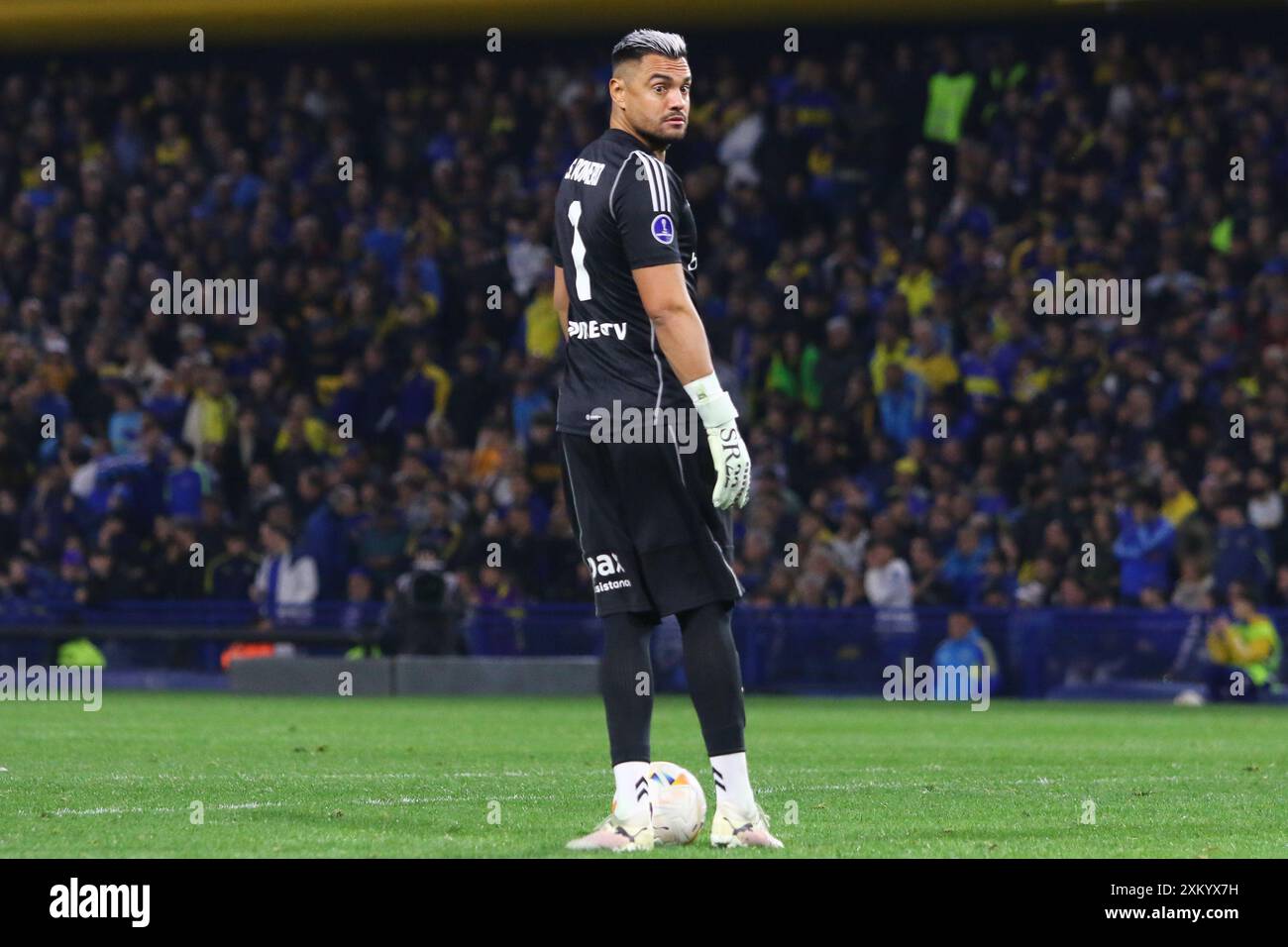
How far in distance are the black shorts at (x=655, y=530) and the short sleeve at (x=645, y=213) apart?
0.56m

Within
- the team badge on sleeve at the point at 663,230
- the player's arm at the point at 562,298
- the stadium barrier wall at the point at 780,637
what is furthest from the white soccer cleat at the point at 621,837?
the stadium barrier wall at the point at 780,637

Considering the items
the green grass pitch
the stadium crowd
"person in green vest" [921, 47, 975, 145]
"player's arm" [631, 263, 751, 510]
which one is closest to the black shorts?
"player's arm" [631, 263, 751, 510]

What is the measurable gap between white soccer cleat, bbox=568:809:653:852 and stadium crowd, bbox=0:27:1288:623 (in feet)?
38.8

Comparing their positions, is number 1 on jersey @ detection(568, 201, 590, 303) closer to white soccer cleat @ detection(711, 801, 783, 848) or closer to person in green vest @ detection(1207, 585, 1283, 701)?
white soccer cleat @ detection(711, 801, 783, 848)

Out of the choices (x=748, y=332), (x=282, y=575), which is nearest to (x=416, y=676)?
(x=282, y=575)

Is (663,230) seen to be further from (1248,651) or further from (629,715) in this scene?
(1248,651)

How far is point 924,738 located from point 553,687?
19.9 ft

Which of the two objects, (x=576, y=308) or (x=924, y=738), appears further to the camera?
(x=924, y=738)

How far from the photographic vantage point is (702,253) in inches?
874

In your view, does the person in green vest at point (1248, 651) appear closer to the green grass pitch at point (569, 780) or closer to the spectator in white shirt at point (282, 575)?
the green grass pitch at point (569, 780)

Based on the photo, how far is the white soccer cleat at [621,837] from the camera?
633cm

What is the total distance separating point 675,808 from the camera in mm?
6574
